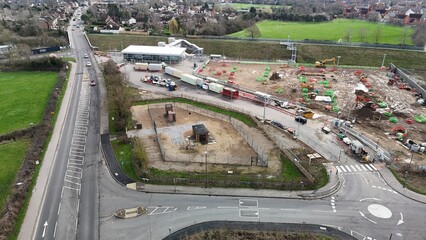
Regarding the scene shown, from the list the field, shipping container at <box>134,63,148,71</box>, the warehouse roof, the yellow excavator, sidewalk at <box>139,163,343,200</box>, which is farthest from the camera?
the field

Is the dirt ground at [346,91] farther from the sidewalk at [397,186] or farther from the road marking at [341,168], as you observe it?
the road marking at [341,168]

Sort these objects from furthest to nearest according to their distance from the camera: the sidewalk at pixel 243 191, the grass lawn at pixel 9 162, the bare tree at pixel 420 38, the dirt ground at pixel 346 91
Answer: the bare tree at pixel 420 38, the dirt ground at pixel 346 91, the grass lawn at pixel 9 162, the sidewalk at pixel 243 191

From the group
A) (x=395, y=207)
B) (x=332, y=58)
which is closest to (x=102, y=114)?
(x=395, y=207)

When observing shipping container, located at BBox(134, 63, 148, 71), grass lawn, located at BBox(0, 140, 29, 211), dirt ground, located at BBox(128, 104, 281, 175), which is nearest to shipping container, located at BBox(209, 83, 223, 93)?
dirt ground, located at BBox(128, 104, 281, 175)

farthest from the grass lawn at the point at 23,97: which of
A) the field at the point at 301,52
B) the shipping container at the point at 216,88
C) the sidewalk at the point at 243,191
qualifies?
the field at the point at 301,52

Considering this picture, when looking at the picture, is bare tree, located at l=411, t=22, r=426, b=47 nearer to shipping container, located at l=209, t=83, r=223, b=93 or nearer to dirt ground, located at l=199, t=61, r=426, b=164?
dirt ground, located at l=199, t=61, r=426, b=164

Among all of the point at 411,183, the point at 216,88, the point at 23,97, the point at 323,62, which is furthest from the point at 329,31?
the point at 23,97

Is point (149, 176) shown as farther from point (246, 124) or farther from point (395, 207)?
point (395, 207)
